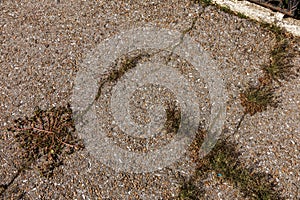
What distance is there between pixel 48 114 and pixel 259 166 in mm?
2202

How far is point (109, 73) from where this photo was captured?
3.80m

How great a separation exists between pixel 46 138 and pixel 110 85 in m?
0.85

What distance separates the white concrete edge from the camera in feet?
12.6

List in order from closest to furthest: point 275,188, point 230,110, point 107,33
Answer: point 275,188
point 230,110
point 107,33

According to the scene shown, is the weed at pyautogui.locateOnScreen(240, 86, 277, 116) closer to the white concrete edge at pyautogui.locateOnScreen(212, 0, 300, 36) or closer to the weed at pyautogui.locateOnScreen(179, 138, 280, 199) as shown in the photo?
the weed at pyautogui.locateOnScreen(179, 138, 280, 199)

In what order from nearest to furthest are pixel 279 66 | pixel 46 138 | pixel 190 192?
1. pixel 190 192
2. pixel 46 138
3. pixel 279 66

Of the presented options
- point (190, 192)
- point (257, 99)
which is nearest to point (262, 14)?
point (257, 99)

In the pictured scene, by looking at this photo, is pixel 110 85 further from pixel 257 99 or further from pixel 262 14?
pixel 262 14

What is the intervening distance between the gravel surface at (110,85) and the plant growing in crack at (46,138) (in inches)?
2.8

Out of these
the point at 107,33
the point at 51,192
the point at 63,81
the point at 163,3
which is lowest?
the point at 51,192

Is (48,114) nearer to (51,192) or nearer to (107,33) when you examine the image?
(51,192)

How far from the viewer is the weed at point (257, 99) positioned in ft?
11.9

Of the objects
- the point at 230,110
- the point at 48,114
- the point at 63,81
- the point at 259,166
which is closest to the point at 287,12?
the point at 230,110

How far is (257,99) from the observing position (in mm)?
3654
